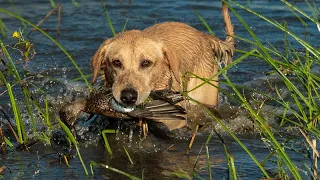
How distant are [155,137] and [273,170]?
160cm

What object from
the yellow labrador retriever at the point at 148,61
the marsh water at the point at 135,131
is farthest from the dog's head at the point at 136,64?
the marsh water at the point at 135,131

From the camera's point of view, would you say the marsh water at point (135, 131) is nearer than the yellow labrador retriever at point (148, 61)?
Yes

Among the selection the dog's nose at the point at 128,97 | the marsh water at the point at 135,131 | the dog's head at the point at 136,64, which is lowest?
the marsh water at the point at 135,131

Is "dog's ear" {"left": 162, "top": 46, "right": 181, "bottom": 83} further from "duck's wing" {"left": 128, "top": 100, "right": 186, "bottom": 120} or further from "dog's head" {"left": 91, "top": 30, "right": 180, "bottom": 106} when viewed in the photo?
"duck's wing" {"left": 128, "top": 100, "right": 186, "bottom": 120}

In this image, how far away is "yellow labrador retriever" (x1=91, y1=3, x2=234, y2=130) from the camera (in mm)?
5805

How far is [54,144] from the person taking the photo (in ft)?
20.7

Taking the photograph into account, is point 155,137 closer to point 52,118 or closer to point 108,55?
point 108,55

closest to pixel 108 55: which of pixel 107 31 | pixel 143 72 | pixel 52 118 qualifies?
pixel 143 72

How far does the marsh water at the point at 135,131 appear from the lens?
5664 mm

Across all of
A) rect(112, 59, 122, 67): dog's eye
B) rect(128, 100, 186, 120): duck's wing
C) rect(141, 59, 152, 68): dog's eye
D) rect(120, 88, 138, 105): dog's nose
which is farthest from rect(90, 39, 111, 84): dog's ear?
rect(128, 100, 186, 120): duck's wing

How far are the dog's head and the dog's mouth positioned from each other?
0.29ft

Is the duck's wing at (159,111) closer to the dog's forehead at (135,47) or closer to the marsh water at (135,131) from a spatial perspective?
the marsh water at (135,131)

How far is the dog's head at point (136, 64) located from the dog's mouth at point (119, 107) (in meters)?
0.09

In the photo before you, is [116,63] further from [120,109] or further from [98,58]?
[120,109]
